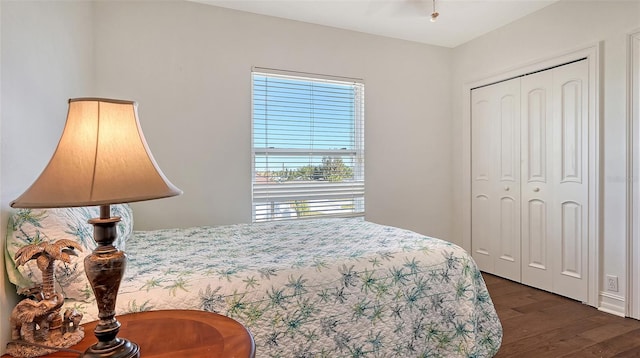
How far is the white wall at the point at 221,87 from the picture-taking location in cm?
271

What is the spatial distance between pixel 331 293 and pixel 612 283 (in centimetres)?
242

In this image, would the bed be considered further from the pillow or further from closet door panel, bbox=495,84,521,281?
closet door panel, bbox=495,84,521,281

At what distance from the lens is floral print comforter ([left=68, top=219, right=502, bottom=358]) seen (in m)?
1.35

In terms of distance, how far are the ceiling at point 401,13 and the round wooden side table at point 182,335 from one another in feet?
8.45

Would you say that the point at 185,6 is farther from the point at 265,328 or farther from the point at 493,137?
the point at 493,137

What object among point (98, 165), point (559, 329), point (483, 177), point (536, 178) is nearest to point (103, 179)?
point (98, 165)

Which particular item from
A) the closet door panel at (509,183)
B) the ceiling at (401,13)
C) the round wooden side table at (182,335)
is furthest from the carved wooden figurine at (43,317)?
the closet door panel at (509,183)

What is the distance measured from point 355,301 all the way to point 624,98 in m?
2.53

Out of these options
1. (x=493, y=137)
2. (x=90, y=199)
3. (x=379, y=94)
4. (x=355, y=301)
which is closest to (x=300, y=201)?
(x=379, y=94)

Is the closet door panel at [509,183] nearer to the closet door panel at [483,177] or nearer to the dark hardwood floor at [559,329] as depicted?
the closet door panel at [483,177]

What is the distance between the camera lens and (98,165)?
80 centimetres

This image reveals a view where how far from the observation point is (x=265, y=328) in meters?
1.36

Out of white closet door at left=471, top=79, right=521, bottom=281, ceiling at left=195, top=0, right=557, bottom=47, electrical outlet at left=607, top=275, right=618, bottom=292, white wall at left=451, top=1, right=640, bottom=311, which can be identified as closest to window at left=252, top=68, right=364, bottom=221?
ceiling at left=195, top=0, right=557, bottom=47

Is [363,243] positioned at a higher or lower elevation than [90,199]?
lower
